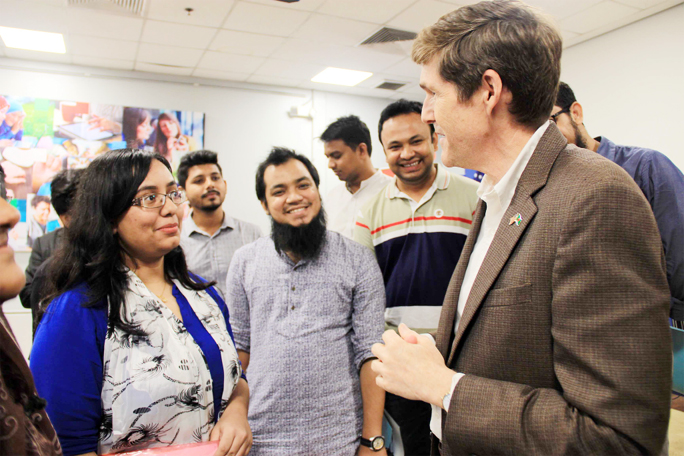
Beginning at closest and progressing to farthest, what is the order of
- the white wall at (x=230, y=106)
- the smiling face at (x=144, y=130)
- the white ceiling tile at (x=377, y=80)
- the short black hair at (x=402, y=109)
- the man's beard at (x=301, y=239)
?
the man's beard at (x=301, y=239), the short black hair at (x=402, y=109), the white wall at (x=230, y=106), the smiling face at (x=144, y=130), the white ceiling tile at (x=377, y=80)

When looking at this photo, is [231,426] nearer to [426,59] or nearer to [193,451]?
[193,451]

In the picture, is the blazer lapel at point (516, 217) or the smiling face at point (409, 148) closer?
the blazer lapel at point (516, 217)

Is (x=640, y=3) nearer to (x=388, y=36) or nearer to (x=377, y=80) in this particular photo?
(x=388, y=36)

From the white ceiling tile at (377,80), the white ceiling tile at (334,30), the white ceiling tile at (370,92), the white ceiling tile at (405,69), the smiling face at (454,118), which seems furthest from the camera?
the white ceiling tile at (370,92)

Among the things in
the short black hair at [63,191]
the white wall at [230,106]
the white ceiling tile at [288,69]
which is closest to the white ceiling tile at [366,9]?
the white ceiling tile at [288,69]

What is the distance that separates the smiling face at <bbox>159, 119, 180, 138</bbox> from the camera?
215 inches

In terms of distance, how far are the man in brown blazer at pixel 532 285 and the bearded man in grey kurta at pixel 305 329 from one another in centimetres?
64

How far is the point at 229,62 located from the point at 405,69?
7.11ft

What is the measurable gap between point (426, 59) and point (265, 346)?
3.87 feet

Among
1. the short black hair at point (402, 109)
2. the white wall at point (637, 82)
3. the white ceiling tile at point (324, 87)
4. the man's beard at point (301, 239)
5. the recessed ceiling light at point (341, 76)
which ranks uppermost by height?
the recessed ceiling light at point (341, 76)

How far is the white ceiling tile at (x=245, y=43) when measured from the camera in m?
4.40

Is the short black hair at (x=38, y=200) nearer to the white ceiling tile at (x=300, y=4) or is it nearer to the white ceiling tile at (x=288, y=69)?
the white ceiling tile at (x=288, y=69)

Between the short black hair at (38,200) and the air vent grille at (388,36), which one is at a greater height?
the air vent grille at (388,36)

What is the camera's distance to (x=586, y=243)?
0.71m
